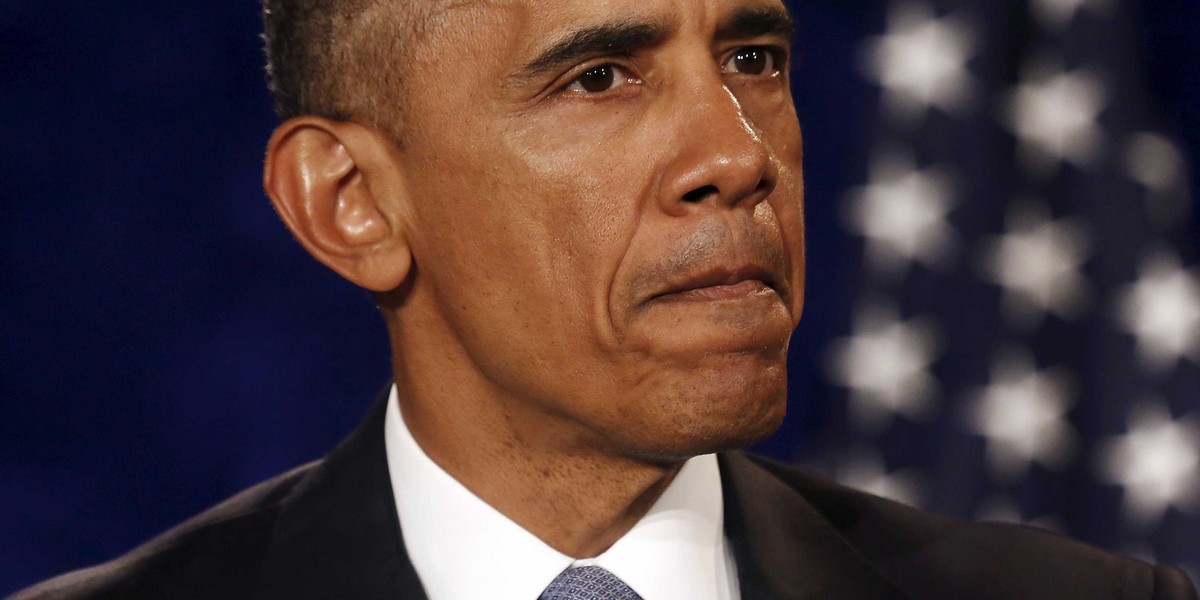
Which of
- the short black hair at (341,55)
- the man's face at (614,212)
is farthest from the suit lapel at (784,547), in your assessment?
the short black hair at (341,55)

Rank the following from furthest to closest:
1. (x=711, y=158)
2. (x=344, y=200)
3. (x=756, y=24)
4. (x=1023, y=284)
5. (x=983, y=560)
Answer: (x=1023, y=284), (x=983, y=560), (x=344, y=200), (x=756, y=24), (x=711, y=158)

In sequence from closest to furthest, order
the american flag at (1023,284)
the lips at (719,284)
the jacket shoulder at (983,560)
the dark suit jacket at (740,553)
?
the lips at (719,284)
the dark suit jacket at (740,553)
the jacket shoulder at (983,560)
the american flag at (1023,284)

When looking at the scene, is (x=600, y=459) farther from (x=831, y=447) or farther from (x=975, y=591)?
(x=831, y=447)

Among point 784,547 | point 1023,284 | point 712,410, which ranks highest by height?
point 712,410

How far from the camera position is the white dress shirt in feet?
6.51

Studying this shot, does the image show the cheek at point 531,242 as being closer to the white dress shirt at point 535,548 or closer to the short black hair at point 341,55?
the short black hair at point 341,55

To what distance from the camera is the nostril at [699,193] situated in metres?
1.78

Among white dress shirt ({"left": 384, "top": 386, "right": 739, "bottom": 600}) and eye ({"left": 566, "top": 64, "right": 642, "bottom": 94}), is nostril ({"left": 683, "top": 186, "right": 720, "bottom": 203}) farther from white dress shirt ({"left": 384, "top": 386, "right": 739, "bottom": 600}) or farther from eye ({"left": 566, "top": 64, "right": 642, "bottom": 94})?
white dress shirt ({"left": 384, "top": 386, "right": 739, "bottom": 600})

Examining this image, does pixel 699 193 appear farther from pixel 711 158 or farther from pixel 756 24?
pixel 756 24

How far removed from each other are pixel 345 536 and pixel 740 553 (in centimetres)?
60

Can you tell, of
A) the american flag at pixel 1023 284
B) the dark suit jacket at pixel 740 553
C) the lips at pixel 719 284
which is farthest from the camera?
the american flag at pixel 1023 284

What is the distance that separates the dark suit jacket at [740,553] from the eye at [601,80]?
0.68 metres

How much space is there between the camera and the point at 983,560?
88.1 inches

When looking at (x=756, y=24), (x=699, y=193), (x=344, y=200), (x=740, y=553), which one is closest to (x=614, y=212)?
(x=699, y=193)
